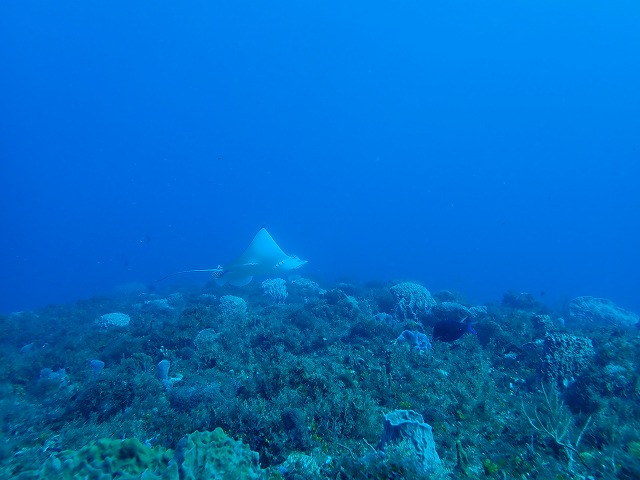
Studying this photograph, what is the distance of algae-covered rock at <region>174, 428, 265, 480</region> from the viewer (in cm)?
348

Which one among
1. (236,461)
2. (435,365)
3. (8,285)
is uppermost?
(236,461)

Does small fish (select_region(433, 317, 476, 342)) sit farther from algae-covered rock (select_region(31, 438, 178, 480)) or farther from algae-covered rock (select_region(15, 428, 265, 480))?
algae-covered rock (select_region(31, 438, 178, 480))

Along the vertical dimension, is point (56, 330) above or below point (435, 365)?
below

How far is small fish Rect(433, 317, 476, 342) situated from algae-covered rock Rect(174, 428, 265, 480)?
245 inches

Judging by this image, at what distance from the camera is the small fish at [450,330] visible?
8750 mm

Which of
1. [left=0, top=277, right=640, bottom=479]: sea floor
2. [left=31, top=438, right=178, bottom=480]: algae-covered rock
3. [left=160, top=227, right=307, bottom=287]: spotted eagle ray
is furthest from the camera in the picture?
[left=160, top=227, right=307, bottom=287]: spotted eagle ray

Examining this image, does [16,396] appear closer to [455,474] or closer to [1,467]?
[1,467]

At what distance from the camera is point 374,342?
8.16 m

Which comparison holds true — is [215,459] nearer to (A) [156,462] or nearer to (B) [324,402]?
(A) [156,462]

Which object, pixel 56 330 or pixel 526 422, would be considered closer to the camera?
pixel 526 422

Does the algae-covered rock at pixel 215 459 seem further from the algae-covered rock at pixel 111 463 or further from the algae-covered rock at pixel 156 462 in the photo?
the algae-covered rock at pixel 111 463

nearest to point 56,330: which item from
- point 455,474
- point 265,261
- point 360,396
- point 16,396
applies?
point 16,396

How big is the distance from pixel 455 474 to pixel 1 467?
6.09 metres

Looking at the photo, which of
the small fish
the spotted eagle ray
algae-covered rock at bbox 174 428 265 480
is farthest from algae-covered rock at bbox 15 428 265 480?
the spotted eagle ray
